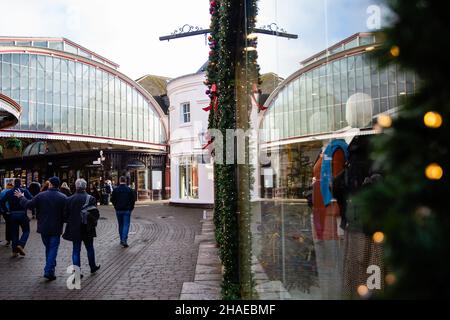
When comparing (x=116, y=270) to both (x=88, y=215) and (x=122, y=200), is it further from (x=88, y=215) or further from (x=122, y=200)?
(x=122, y=200)

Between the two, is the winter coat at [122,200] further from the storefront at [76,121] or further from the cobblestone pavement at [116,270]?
the storefront at [76,121]

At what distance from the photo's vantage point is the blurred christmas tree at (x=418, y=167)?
0.92 meters

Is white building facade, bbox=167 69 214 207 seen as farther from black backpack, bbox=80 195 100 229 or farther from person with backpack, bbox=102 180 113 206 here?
black backpack, bbox=80 195 100 229

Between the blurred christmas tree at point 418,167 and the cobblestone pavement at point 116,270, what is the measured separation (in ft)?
17.8

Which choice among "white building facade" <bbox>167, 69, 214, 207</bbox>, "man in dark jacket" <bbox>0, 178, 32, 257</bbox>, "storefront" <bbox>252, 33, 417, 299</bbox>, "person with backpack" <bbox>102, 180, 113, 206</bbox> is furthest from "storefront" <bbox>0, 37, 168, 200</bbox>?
"storefront" <bbox>252, 33, 417, 299</bbox>

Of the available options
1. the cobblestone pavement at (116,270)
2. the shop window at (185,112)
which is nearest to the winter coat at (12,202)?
the cobblestone pavement at (116,270)

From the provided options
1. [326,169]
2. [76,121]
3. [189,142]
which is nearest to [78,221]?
[326,169]

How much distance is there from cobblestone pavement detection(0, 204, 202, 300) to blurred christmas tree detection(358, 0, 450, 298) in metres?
5.41

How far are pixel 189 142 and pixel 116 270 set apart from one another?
1865 centimetres

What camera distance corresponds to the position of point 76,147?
1642 inches

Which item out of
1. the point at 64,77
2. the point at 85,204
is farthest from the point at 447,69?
the point at 64,77

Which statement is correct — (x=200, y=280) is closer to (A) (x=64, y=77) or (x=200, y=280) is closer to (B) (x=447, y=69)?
(B) (x=447, y=69)
